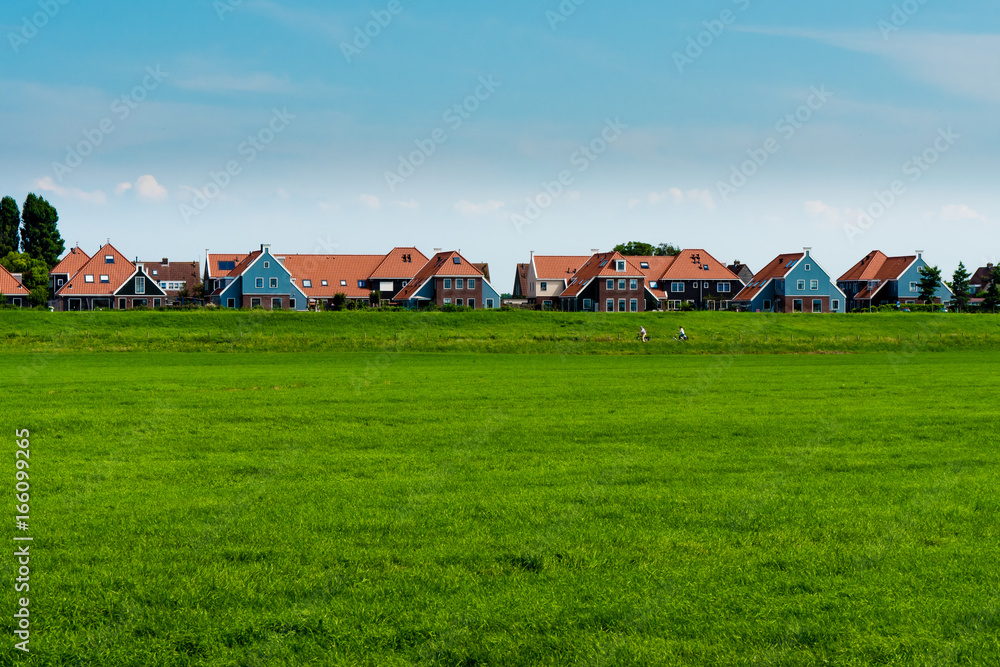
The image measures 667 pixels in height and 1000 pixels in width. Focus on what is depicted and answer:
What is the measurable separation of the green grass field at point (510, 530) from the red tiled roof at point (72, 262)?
104119 mm

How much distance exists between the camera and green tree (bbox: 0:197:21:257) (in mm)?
142250

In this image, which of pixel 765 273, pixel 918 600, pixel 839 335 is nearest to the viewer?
pixel 918 600

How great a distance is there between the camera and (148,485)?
13.1 meters

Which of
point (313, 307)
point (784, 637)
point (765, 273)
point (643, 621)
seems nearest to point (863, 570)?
point (784, 637)

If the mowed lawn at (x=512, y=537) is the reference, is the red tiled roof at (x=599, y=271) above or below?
above

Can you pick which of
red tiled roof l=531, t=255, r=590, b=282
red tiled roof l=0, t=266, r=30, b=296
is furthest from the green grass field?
red tiled roof l=531, t=255, r=590, b=282

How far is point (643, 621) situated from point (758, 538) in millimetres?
3119

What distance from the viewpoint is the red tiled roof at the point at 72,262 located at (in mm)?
116812

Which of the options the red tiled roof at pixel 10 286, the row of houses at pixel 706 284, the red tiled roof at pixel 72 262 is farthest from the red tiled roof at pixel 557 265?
the red tiled roof at pixel 10 286

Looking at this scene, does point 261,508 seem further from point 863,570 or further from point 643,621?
point 863,570

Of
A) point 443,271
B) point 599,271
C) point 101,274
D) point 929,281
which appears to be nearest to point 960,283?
point 929,281

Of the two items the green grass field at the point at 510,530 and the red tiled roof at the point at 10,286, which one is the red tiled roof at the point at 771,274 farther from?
the red tiled roof at the point at 10,286

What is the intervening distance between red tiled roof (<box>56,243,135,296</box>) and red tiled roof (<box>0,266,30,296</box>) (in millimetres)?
5095

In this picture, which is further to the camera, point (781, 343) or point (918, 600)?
point (781, 343)
